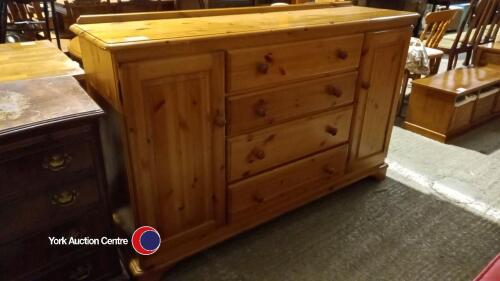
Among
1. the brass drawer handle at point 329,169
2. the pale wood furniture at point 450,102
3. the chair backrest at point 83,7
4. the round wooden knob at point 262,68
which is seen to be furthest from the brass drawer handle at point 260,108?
the chair backrest at point 83,7

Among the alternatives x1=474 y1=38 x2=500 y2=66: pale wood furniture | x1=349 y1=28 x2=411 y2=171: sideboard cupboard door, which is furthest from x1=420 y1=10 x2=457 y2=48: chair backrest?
x1=349 y1=28 x2=411 y2=171: sideboard cupboard door

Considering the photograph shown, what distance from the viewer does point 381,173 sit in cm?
201

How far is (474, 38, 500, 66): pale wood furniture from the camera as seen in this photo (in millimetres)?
2988

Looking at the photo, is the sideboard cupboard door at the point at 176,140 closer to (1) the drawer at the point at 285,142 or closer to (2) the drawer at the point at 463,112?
(1) the drawer at the point at 285,142

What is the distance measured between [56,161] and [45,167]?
1.2 inches

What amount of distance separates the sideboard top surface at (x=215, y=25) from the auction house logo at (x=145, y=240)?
0.62m

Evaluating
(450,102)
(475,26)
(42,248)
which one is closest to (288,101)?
(42,248)

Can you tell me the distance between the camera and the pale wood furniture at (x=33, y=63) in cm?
121

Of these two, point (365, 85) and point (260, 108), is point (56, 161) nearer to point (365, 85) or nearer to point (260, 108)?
point (260, 108)

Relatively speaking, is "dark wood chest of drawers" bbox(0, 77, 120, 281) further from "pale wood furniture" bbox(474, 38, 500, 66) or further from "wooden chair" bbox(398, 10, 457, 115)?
"pale wood furniture" bbox(474, 38, 500, 66)

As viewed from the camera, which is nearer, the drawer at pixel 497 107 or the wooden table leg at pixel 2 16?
the wooden table leg at pixel 2 16

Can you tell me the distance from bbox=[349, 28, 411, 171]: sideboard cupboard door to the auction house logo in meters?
1.02

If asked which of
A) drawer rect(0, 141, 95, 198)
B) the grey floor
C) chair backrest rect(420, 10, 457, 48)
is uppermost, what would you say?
chair backrest rect(420, 10, 457, 48)

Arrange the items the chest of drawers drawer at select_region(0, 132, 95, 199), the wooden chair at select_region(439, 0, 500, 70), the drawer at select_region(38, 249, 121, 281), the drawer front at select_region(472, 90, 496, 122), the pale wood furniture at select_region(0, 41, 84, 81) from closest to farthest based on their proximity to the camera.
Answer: the chest of drawers drawer at select_region(0, 132, 95, 199), the drawer at select_region(38, 249, 121, 281), the pale wood furniture at select_region(0, 41, 84, 81), the drawer front at select_region(472, 90, 496, 122), the wooden chair at select_region(439, 0, 500, 70)
